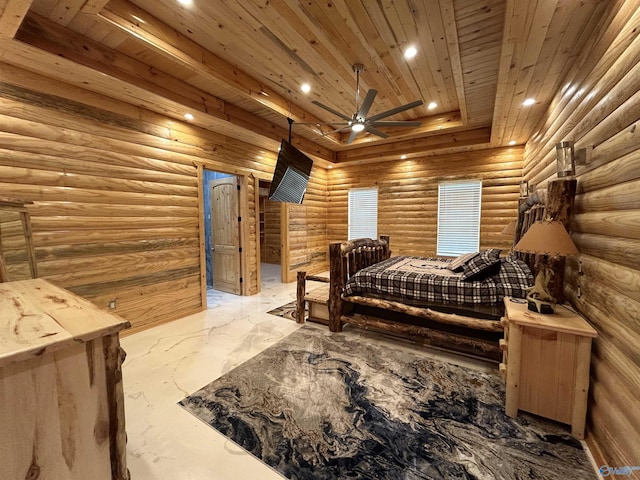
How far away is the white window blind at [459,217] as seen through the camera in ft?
18.1

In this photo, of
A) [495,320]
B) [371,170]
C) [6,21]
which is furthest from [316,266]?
[6,21]

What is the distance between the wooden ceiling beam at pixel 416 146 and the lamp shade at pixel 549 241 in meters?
3.67

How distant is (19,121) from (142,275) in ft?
6.31

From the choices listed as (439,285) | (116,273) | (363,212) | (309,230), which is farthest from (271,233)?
(439,285)

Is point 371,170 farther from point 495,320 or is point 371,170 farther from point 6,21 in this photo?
point 6,21

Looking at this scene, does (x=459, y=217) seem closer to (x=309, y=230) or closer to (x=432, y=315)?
(x=309, y=230)

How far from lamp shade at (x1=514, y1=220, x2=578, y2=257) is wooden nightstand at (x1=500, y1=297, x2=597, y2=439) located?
1.56ft

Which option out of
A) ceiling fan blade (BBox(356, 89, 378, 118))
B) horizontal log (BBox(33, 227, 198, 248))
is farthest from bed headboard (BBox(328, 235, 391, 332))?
horizontal log (BBox(33, 227, 198, 248))

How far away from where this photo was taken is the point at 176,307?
12.7ft

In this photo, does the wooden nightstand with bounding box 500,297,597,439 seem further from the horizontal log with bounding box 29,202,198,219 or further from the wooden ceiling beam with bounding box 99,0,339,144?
the horizontal log with bounding box 29,202,198,219

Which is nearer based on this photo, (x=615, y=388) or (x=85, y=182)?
(x=615, y=388)

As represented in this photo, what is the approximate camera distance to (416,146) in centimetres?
544

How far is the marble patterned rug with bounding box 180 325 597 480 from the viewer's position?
5.17 ft

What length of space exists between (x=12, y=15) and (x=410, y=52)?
3288 millimetres
